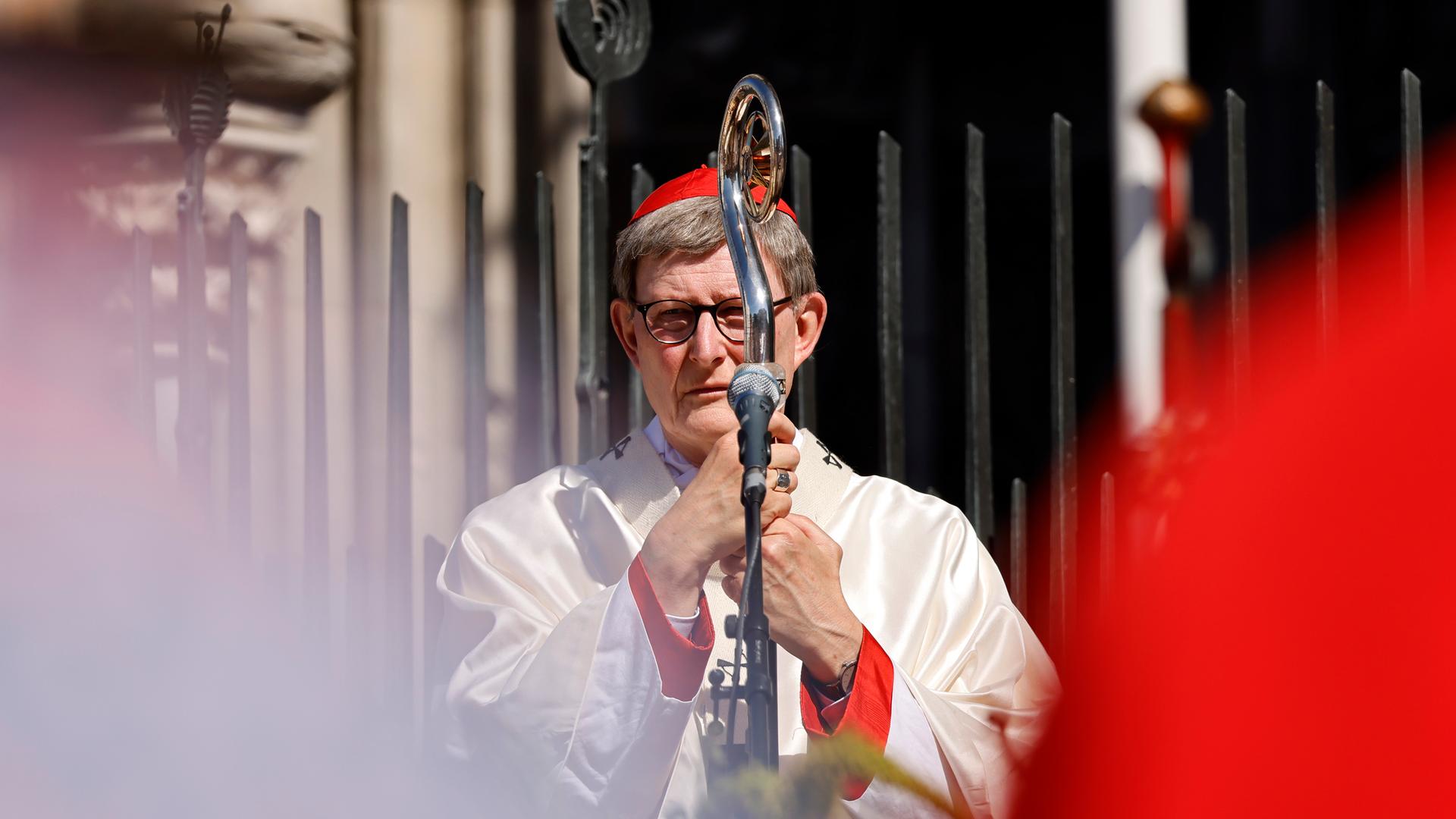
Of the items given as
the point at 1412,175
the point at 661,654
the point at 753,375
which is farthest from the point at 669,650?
the point at 1412,175

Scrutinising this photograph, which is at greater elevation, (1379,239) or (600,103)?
(600,103)

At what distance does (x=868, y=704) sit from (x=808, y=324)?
29.3 inches

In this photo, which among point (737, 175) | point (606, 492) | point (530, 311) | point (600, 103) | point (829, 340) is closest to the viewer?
point (737, 175)

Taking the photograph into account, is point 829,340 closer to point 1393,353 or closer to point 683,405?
point 683,405

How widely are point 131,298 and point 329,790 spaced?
1.87m

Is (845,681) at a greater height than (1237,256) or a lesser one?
lesser

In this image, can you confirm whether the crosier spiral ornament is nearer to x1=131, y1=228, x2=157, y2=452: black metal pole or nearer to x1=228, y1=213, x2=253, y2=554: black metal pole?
x1=228, y1=213, x2=253, y2=554: black metal pole

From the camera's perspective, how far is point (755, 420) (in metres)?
2.10

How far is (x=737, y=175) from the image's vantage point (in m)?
2.33

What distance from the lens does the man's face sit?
2803mm

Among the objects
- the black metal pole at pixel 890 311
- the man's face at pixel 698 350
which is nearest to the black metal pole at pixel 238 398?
the black metal pole at pixel 890 311

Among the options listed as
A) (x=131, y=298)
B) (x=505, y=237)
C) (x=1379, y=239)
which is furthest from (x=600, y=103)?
(x=1379, y=239)

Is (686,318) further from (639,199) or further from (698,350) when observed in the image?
(639,199)

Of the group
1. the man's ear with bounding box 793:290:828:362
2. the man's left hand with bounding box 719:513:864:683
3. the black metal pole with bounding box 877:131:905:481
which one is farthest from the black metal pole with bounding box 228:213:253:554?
the man's left hand with bounding box 719:513:864:683
